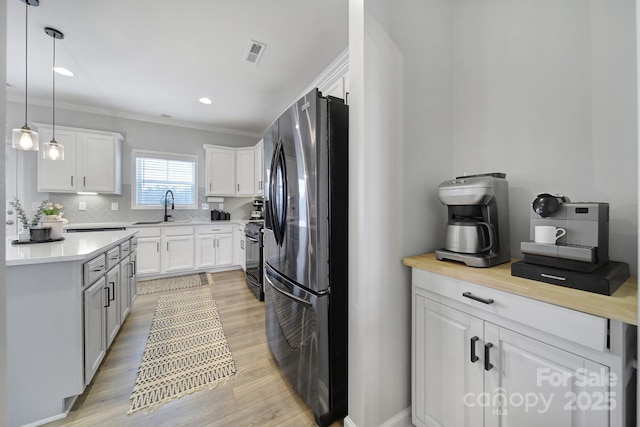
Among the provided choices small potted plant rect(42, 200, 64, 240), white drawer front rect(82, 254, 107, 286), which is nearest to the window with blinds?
small potted plant rect(42, 200, 64, 240)

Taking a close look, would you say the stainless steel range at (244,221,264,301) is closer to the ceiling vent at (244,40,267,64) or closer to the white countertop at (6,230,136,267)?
the white countertop at (6,230,136,267)

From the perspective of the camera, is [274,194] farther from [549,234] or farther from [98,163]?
[98,163]

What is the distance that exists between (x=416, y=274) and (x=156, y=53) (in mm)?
3298

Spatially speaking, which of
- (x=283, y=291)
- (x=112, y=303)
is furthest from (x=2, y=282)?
(x=112, y=303)

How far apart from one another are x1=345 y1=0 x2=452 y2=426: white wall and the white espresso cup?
55 cm

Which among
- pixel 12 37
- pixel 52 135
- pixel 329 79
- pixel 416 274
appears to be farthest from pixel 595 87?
pixel 52 135

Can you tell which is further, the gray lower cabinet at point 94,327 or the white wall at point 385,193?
the gray lower cabinet at point 94,327

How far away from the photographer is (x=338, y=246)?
1.34 meters

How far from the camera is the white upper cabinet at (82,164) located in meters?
3.52

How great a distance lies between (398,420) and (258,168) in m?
4.10

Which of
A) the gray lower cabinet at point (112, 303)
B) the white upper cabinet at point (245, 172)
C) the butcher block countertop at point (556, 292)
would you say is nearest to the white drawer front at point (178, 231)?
the white upper cabinet at point (245, 172)

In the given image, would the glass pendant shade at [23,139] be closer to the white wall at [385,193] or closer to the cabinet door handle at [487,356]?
the white wall at [385,193]

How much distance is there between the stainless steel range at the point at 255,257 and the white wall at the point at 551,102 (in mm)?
2438

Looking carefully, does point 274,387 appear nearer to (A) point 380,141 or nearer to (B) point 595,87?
(A) point 380,141
